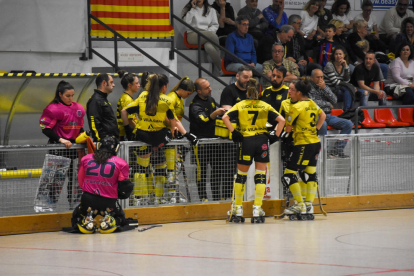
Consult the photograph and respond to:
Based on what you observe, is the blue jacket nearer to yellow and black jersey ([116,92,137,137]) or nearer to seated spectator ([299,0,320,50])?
seated spectator ([299,0,320,50])

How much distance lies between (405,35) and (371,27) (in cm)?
95

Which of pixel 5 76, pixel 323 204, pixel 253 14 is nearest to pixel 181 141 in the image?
pixel 323 204

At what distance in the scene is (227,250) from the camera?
729cm

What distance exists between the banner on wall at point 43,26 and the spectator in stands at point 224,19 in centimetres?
327

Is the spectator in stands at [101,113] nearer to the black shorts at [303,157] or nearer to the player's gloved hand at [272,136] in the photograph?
the player's gloved hand at [272,136]

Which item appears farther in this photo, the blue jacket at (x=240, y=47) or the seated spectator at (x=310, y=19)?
the seated spectator at (x=310, y=19)

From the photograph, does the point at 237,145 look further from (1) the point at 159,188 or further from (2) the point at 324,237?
(2) the point at 324,237

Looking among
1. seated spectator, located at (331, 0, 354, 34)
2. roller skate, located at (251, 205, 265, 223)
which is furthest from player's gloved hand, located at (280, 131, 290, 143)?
seated spectator, located at (331, 0, 354, 34)

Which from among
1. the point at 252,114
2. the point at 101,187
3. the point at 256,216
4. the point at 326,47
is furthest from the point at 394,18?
the point at 101,187

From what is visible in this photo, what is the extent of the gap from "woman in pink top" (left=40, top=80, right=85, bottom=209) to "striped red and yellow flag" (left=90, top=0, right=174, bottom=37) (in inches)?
176

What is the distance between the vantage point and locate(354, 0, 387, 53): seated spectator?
662 inches

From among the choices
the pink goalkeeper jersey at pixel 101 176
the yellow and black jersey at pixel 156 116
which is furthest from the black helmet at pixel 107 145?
the yellow and black jersey at pixel 156 116

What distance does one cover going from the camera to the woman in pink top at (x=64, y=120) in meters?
8.85

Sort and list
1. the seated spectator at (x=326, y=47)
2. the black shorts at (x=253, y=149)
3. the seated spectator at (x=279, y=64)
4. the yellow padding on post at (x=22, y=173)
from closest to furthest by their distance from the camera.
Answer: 1. the yellow padding on post at (x=22, y=173)
2. the black shorts at (x=253, y=149)
3. the seated spectator at (x=279, y=64)
4. the seated spectator at (x=326, y=47)
